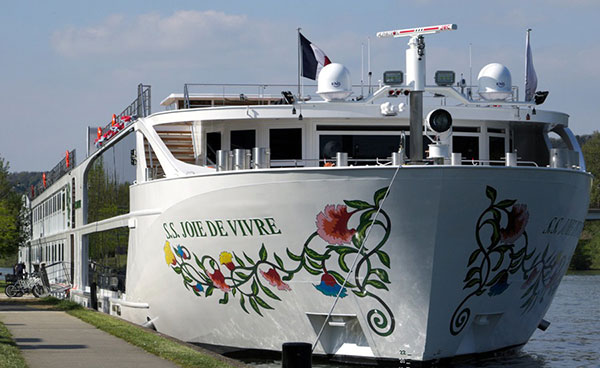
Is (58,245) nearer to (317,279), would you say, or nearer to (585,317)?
(585,317)

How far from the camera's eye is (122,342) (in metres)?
15.7

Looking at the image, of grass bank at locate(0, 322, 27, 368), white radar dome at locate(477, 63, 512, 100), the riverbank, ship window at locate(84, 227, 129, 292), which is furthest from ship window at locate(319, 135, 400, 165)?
grass bank at locate(0, 322, 27, 368)

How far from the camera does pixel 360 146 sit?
60.4 feet

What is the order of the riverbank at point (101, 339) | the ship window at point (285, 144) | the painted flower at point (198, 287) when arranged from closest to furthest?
1. the riverbank at point (101, 339)
2. the painted flower at point (198, 287)
3. the ship window at point (285, 144)

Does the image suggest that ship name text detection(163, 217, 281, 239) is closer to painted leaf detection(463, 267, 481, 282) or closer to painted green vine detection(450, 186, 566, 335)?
painted leaf detection(463, 267, 481, 282)

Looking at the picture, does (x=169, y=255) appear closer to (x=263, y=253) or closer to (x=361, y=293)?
(x=263, y=253)

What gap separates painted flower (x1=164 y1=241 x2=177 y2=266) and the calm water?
2.44 meters

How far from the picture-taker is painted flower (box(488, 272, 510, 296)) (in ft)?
52.6

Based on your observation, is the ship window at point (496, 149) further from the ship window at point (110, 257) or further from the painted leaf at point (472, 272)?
the ship window at point (110, 257)

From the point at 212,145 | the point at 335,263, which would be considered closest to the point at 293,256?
the point at 335,263

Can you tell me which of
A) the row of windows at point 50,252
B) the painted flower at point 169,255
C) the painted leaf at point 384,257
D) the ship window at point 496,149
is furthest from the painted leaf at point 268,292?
the row of windows at point 50,252

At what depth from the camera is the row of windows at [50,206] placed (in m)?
36.3

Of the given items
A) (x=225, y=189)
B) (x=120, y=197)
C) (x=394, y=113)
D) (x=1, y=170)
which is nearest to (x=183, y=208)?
(x=225, y=189)

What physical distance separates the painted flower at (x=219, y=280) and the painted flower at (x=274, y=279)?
960 mm
